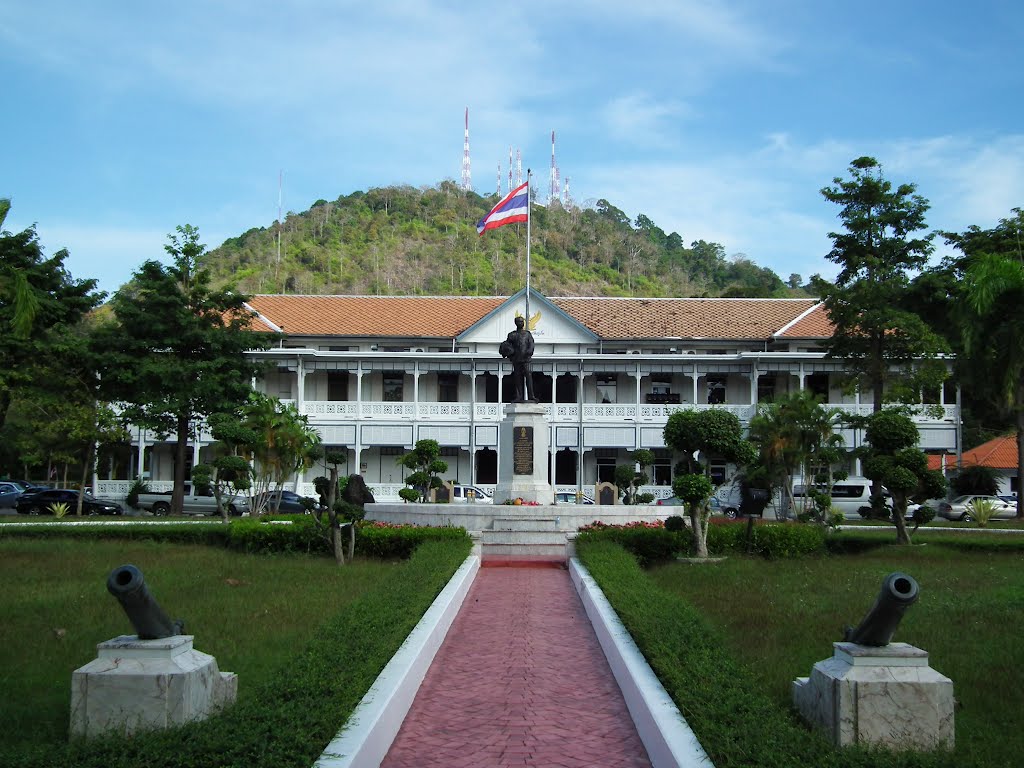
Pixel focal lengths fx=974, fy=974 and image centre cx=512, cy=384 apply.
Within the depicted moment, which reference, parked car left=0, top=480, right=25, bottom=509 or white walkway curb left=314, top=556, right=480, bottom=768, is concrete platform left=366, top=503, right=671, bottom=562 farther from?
parked car left=0, top=480, right=25, bottom=509

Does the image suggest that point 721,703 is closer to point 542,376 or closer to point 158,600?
point 158,600

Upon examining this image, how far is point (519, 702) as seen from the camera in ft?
23.4

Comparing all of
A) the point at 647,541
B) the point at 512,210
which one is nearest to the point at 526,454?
the point at 647,541

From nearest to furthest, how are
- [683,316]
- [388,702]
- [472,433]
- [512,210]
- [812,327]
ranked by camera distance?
[388,702] → [512,210] → [472,433] → [812,327] → [683,316]

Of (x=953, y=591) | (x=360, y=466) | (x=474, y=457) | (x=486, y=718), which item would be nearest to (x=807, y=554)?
(x=953, y=591)

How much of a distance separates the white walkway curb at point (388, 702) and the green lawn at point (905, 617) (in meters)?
2.43

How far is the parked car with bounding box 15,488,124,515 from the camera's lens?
32.2 m

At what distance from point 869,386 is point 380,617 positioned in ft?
95.5

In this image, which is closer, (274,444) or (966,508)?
(274,444)

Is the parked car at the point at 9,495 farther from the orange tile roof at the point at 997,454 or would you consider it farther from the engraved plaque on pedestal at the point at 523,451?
the orange tile roof at the point at 997,454

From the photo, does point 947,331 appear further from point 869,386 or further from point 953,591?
point 953,591

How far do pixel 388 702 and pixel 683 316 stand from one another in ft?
121

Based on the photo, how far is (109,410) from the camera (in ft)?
105

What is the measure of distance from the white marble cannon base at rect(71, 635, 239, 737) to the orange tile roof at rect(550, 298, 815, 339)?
114 feet
